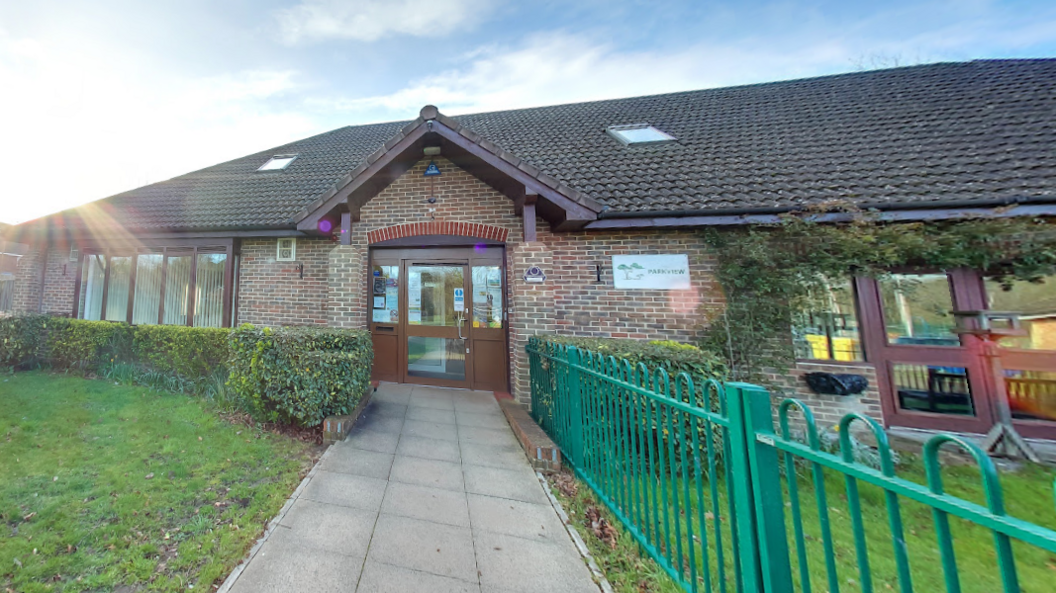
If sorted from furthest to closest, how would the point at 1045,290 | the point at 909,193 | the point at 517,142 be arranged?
the point at 517,142 → the point at 909,193 → the point at 1045,290

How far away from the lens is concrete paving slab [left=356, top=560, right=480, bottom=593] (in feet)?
6.99

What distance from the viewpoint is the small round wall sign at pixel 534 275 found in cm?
564

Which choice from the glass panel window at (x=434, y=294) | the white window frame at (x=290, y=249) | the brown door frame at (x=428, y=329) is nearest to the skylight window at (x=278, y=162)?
the white window frame at (x=290, y=249)

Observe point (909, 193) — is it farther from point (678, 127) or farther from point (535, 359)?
point (535, 359)

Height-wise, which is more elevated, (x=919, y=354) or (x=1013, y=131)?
(x=1013, y=131)

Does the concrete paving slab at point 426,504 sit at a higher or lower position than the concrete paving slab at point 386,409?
lower

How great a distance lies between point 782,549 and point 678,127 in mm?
8403

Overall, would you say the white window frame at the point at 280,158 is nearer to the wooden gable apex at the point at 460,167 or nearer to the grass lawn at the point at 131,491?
the wooden gable apex at the point at 460,167

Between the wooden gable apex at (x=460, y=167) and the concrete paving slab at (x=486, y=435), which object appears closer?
the concrete paving slab at (x=486, y=435)

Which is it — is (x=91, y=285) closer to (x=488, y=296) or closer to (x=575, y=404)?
(x=488, y=296)

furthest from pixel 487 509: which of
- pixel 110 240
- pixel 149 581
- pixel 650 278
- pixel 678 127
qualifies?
pixel 110 240

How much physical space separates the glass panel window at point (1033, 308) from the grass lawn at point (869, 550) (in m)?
2.13

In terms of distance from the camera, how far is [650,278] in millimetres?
5617

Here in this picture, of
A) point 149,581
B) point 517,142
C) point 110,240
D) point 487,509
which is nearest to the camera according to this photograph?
point 149,581
